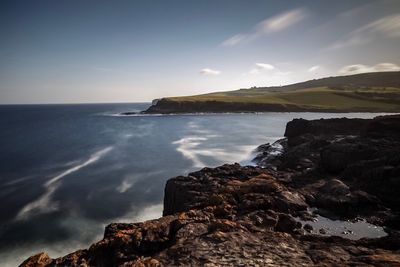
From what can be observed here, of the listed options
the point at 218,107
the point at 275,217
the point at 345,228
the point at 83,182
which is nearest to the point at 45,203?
A: the point at 83,182

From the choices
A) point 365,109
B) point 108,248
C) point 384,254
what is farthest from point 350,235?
point 365,109

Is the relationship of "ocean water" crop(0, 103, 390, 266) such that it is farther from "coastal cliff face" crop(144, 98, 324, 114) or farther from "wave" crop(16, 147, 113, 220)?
"coastal cliff face" crop(144, 98, 324, 114)

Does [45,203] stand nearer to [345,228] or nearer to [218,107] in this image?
[345,228]

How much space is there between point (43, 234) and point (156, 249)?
55.9ft

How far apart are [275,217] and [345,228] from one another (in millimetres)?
4530

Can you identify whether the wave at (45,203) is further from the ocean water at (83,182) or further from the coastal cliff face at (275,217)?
the coastal cliff face at (275,217)

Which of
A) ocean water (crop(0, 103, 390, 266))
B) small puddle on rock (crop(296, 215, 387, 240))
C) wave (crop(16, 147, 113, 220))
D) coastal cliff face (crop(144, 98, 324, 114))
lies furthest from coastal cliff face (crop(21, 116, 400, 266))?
coastal cliff face (crop(144, 98, 324, 114))

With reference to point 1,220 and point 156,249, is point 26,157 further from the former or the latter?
point 156,249

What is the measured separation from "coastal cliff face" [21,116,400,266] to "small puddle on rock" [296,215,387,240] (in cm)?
22

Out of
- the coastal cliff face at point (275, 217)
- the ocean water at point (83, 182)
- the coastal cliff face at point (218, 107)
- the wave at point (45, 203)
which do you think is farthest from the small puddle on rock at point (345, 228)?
the coastal cliff face at point (218, 107)

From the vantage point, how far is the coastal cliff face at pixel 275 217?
10875 mm

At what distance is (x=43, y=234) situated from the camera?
24312 mm

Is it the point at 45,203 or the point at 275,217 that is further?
the point at 45,203

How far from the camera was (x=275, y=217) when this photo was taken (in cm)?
1567
